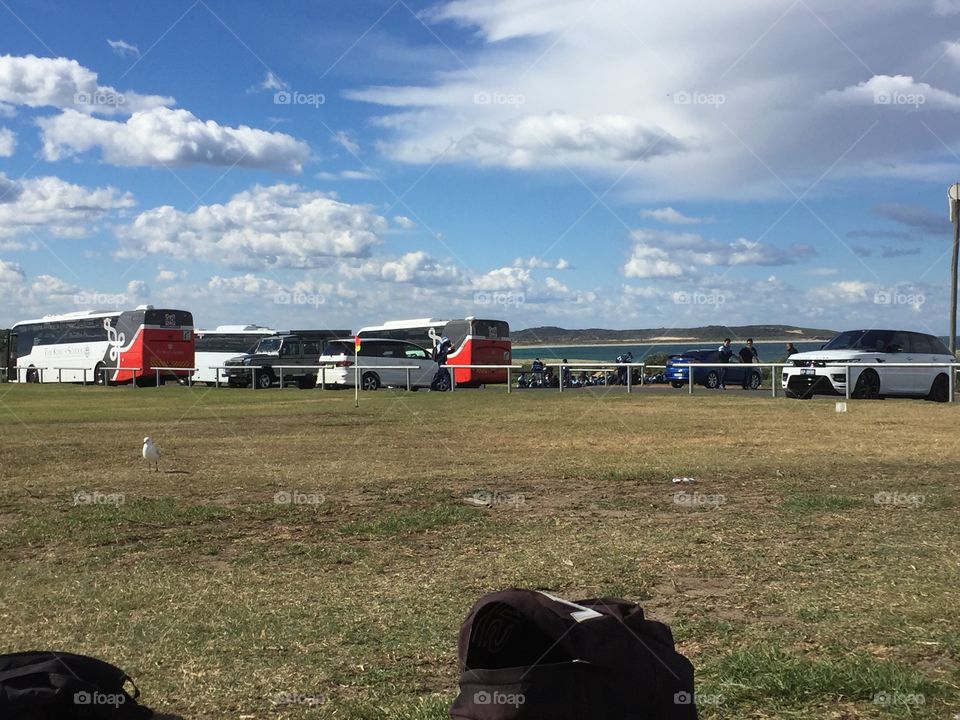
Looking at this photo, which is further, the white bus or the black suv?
the white bus

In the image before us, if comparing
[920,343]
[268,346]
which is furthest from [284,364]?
[920,343]

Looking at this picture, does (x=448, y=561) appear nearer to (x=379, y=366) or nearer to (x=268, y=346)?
(x=379, y=366)

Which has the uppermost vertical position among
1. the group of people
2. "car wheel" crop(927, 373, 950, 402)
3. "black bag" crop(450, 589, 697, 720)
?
the group of people

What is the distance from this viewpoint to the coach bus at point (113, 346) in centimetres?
4547

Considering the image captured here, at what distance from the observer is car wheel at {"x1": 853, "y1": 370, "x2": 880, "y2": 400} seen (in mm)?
25375

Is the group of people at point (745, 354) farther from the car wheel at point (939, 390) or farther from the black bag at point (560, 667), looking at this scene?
the black bag at point (560, 667)

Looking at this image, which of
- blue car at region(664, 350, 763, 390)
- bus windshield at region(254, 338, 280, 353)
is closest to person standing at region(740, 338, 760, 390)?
blue car at region(664, 350, 763, 390)

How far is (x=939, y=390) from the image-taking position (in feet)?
84.7

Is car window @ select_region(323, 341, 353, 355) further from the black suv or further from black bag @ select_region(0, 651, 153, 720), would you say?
black bag @ select_region(0, 651, 153, 720)

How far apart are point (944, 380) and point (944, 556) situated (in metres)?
21.3

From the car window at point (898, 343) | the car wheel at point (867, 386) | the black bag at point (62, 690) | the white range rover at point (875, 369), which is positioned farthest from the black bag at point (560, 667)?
the car window at point (898, 343)

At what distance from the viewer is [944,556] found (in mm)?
6660

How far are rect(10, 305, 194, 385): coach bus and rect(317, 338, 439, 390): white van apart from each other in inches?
336

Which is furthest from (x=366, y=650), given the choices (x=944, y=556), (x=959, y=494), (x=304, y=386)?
(x=304, y=386)
